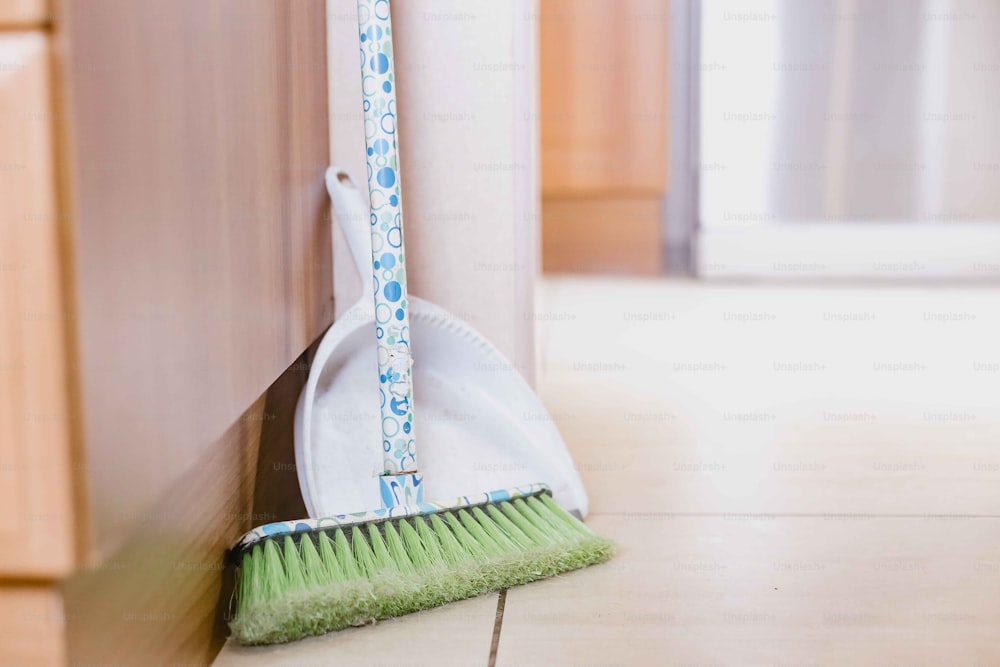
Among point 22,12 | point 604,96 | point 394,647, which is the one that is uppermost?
point 604,96

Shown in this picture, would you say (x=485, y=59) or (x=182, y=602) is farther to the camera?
(x=485, y=59)

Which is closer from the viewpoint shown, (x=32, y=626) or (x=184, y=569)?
(x=32, y=626)

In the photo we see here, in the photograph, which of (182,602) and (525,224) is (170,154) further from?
(525,224)

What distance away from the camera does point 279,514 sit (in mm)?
810

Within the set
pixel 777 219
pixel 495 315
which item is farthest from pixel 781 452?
pixel 777 219

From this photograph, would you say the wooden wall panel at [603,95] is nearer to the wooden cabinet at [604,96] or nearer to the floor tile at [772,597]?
the wooden cabinet at [604,96]

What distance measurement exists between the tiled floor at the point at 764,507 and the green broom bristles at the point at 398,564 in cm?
2

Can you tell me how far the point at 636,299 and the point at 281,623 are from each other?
1485 mm

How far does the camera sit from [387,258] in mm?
747

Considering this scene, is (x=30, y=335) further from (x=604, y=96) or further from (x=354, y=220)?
(x=604, y=96)

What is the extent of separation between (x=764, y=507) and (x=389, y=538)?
0.35 meters

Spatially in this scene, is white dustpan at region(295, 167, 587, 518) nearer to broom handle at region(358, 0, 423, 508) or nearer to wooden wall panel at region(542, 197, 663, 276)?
broom handle at region(358, 0, 423, 508)

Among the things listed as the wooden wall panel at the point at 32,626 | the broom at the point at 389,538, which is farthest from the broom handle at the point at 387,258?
the wooden wall panel at the point at 32,626

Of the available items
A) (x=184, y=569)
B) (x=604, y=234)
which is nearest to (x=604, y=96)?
(x=604, y=234)
